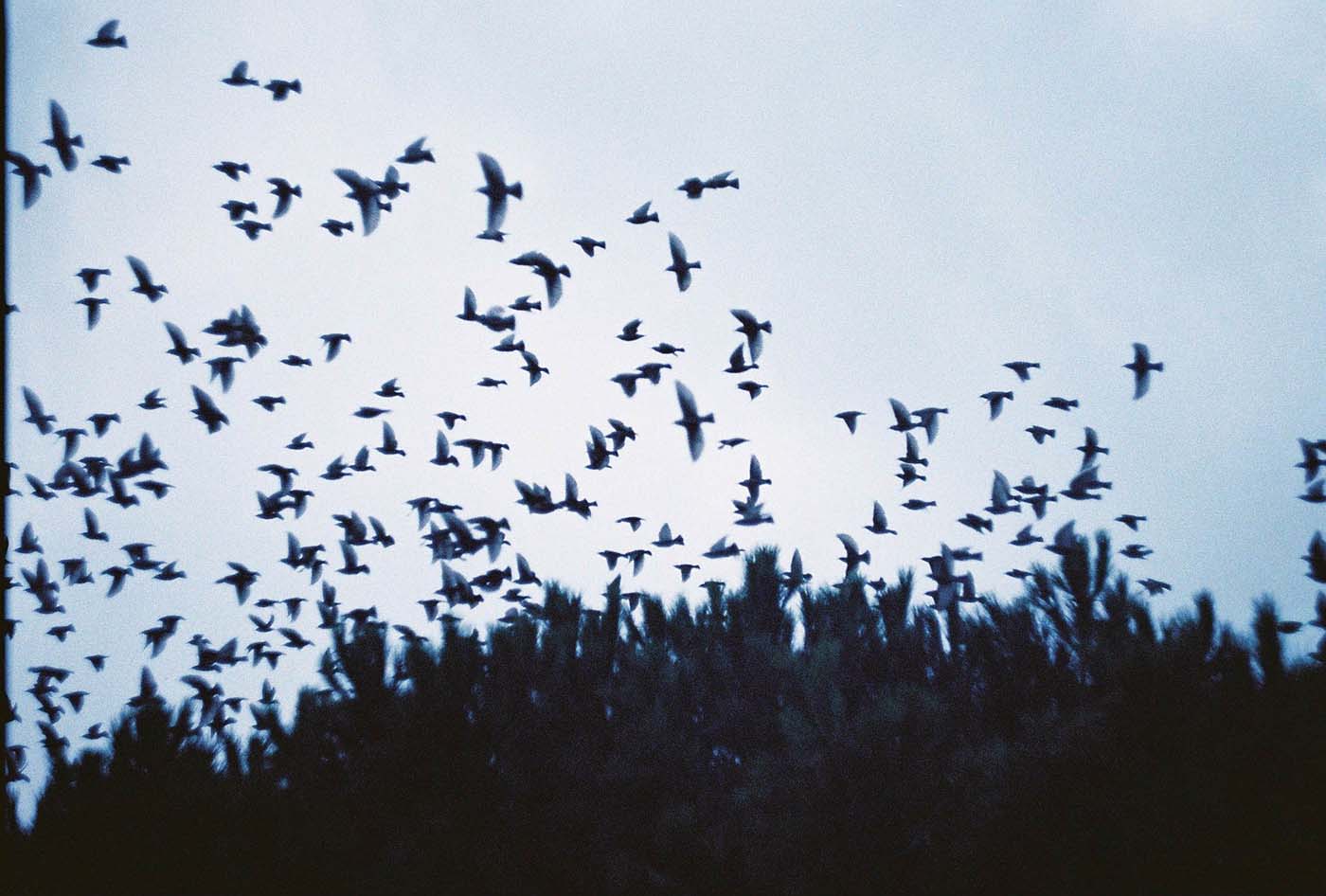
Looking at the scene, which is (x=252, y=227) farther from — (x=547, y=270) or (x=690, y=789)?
(x=690, y=789)

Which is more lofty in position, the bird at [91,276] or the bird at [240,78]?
the bird at [240,78]

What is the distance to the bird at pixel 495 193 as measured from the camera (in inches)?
410

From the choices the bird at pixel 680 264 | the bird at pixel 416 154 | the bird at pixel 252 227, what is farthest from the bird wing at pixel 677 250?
the bird at pixel 252 227

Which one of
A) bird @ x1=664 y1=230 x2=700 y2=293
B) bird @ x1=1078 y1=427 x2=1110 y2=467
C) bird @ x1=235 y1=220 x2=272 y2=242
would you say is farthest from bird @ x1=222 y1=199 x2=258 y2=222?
bird @ x1=1078 y1=427 x2=1110 y2=467

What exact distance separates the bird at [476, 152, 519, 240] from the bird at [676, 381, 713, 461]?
275cm

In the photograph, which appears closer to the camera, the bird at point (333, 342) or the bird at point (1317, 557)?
the bird at point (1317, 557)

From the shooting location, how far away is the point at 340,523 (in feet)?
44.2

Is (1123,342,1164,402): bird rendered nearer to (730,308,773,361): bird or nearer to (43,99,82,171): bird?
(730,308,773,361): bird

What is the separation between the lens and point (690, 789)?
30.7ft

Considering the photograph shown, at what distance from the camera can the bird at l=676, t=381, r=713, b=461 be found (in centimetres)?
1152

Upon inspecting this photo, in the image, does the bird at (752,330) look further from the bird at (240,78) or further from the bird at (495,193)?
the bird at (240,78)

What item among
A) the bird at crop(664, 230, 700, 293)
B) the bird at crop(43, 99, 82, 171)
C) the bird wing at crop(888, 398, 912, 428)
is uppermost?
the bird at crop(43, 99, 82, 171)

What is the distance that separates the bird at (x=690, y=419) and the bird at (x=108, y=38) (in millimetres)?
7189

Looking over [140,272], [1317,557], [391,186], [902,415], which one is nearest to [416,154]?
[391,186]
